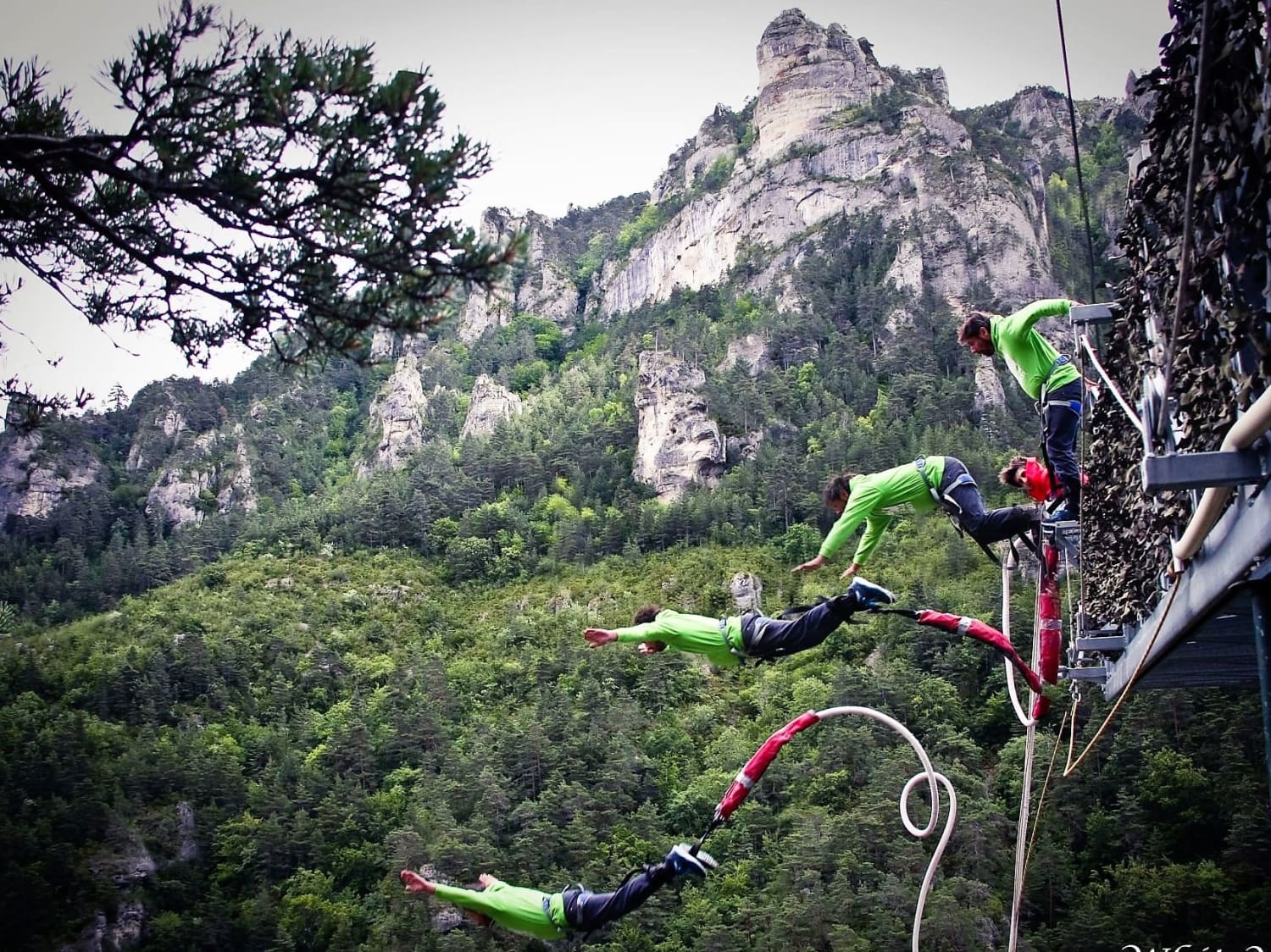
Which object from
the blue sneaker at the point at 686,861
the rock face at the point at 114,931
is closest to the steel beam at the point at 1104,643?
the blue sneaker at the point at 686,861

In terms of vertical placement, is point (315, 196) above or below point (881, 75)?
below

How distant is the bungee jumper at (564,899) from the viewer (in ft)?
20.3

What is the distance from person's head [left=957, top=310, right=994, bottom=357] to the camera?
6.52 meters

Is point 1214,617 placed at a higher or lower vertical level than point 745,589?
higher

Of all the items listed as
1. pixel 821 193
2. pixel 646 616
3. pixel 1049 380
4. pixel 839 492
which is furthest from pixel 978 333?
pixel 821 193

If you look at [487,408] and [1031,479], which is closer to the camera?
[1031,479]

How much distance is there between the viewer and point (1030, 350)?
649cm

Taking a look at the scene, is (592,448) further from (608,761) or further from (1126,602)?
(1126,602)

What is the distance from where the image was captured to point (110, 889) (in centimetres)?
3356

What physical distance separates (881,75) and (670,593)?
2984 inches

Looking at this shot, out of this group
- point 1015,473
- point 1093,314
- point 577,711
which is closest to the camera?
point 1015,473

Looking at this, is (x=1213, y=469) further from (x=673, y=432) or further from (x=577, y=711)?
(x=673, y=432)

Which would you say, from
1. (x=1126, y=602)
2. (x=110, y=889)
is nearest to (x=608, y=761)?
(x=110, y=889)

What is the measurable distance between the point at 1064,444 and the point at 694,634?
2.25 m
